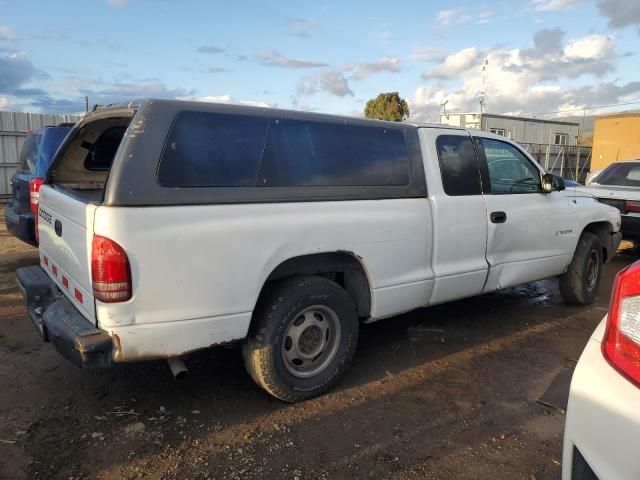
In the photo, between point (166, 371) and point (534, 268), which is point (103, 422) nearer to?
point (166, 371)

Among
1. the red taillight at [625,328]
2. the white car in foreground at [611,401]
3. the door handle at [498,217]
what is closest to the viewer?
the white car in foreground at [611,401]

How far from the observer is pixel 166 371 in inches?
151

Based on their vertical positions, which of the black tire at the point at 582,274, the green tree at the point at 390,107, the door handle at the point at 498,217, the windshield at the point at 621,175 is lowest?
the black tire at the point at 582,274

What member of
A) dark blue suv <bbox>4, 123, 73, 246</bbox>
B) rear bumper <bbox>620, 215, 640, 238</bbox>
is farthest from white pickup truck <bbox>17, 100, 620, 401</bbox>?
rear bumper <bbox>620, 215, 640, 238</bbox>

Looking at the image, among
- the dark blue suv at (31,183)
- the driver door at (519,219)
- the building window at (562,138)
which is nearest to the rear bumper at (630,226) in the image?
the driver door at (519,219)

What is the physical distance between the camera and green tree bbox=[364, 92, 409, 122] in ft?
88.4

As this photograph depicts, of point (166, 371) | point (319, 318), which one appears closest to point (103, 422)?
point (166, 371)

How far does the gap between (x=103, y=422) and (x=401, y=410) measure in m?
1.87

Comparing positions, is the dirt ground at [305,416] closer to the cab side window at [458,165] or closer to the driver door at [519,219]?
the driver door at [519,219]

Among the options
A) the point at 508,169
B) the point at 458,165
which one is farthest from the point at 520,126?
the point at 458,165

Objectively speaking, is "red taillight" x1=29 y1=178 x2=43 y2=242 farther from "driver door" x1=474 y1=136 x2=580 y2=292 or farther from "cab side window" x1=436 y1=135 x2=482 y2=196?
"driver door" x1=474 y1=136 x2=580 y2=292

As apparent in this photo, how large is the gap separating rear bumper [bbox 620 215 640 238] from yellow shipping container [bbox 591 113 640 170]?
1315 centimetres

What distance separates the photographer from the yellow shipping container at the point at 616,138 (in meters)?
19.5

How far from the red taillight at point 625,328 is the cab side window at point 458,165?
2247 mm
